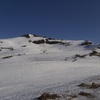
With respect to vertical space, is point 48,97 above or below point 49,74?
below

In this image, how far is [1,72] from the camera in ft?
120

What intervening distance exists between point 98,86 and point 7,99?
8425 millimetres

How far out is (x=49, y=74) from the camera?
112 ft

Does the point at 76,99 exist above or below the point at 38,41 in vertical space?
below

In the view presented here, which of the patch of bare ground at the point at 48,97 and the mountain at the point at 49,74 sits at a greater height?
the mountain at the point at 49,74

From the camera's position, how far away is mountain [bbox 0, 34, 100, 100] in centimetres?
1775

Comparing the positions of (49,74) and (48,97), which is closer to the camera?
(48,97)

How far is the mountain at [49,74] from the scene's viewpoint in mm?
17755

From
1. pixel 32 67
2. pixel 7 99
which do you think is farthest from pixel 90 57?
pixel 7 99

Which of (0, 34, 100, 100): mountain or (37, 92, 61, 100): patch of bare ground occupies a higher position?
(0, 34, 100, 100): mountain

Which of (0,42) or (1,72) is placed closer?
(1,72)

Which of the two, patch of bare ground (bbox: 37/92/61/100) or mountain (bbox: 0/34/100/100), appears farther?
mountain (bbox: 0/34/100/100)

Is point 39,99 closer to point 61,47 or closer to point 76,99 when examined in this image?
point 76,99

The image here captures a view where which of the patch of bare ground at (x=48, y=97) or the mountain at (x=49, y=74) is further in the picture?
the mountain at (x=49, y=74)
